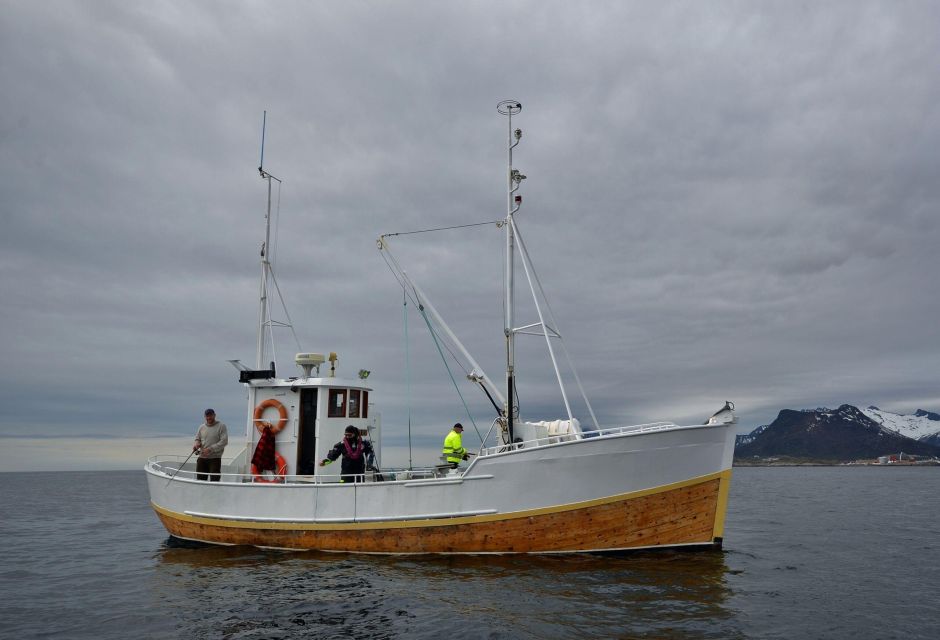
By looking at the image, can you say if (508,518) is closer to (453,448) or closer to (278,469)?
(453,448)

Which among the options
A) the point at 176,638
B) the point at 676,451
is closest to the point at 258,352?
the point at 176,638

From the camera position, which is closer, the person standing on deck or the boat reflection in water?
the boat reflection in water

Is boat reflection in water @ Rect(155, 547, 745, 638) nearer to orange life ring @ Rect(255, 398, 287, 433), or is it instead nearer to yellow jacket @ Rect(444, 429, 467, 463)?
yellow jacket @ Rect(444, 429, 467, 463)

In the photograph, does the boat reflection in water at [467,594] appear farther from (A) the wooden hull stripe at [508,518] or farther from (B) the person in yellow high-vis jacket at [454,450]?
(B) the person in yellow high-vis jacket at [454,450]

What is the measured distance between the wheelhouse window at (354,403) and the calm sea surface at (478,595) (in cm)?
372

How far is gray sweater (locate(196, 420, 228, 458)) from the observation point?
16.0 metres

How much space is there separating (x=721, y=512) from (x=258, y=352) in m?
12.5

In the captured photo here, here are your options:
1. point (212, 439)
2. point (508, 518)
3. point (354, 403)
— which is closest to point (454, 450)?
point (508, 518)

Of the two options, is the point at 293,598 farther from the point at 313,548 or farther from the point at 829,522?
the point at 829,522

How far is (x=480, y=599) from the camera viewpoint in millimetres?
10266

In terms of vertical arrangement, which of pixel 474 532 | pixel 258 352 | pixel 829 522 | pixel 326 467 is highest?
pixel 258 352

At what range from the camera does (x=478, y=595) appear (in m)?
10.5

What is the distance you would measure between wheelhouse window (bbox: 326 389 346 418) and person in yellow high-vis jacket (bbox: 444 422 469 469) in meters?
3.13

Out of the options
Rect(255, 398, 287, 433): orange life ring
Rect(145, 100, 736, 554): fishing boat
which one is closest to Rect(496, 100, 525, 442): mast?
Rect(145, 100, 736, 554): fishing boat
